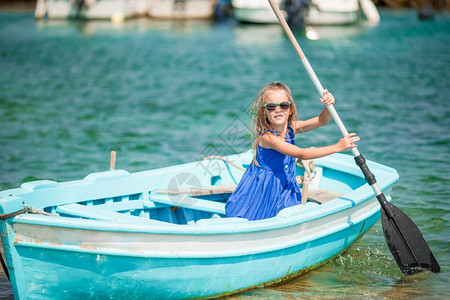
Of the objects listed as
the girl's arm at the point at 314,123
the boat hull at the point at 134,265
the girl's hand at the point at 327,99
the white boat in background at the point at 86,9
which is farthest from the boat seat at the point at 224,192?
the white boat in background at the point at 86,9

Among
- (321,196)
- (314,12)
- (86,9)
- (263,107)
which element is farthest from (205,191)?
(86,9)

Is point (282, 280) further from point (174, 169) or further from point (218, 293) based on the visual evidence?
point (174, 169)

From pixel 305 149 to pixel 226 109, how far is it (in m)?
7.86

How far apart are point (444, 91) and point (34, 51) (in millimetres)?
13358

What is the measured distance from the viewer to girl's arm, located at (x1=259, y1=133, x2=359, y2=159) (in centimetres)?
475

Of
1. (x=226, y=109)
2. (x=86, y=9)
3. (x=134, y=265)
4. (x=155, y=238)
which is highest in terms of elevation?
(x=155, y=238)

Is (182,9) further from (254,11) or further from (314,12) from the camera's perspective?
(314,12)

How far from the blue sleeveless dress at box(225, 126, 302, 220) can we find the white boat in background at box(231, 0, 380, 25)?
23.6 m

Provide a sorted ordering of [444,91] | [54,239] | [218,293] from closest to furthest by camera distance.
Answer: [54,239] < [218,293] < [444,91]

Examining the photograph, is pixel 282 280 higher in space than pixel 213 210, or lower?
lower

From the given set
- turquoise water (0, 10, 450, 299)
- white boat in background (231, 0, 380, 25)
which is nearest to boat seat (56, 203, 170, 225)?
turquoise water (0, 10, 450, 299)

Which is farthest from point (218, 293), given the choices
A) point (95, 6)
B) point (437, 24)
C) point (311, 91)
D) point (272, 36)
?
point (95, 6)

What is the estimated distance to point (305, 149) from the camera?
191 inches

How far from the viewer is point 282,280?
5098 mm
